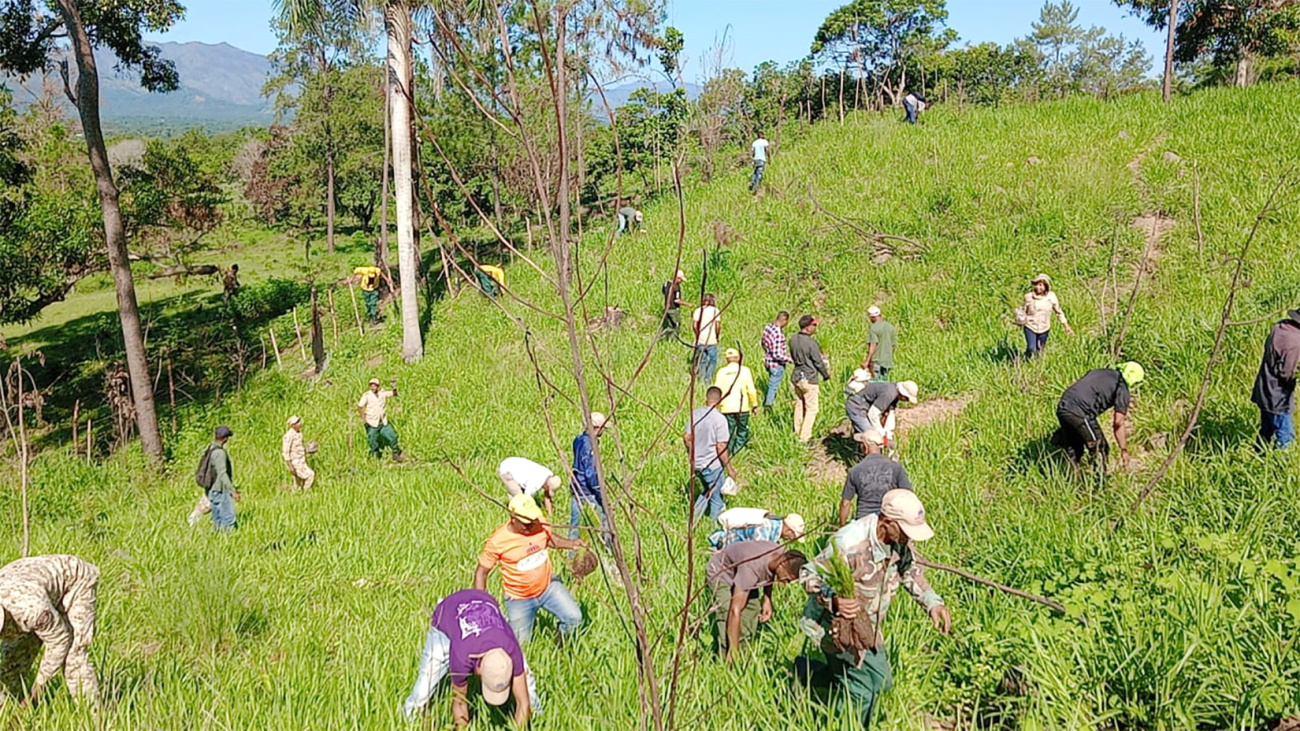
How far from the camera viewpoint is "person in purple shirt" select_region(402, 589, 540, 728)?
3.54 m

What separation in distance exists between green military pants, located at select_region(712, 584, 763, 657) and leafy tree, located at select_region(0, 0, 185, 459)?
9.57 m

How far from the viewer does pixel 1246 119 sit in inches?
523

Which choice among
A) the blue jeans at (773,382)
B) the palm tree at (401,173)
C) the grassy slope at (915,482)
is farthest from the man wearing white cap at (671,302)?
the palm tree at (401,173)

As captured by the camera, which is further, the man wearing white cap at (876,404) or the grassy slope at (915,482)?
the man wearing white cap at (876,404)

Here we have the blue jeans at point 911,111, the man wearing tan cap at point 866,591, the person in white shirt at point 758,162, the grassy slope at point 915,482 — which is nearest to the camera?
the man wearing tan cap at point 866,591

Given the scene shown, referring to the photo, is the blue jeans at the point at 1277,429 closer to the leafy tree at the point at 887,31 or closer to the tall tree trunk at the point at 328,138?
the tall tree trunk at the point at 328,138

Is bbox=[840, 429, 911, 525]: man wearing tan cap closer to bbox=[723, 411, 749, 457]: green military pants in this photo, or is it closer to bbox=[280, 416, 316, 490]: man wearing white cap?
bbox=[723, 411, 749, 457]: green military pants

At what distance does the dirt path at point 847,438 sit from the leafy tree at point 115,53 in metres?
9.07

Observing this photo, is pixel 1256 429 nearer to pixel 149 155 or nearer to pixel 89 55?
pixel 89 55

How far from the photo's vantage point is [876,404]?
674 centimetres

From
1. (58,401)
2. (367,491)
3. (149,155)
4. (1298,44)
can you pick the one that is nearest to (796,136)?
(1298,44)

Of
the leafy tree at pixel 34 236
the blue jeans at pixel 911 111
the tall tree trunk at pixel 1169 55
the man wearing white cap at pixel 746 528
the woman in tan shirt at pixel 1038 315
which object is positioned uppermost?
the tall tree trunk at pixel 1169 55

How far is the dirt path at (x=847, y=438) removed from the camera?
7.55m

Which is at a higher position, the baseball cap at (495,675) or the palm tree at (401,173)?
the palm tree at (401,173)
